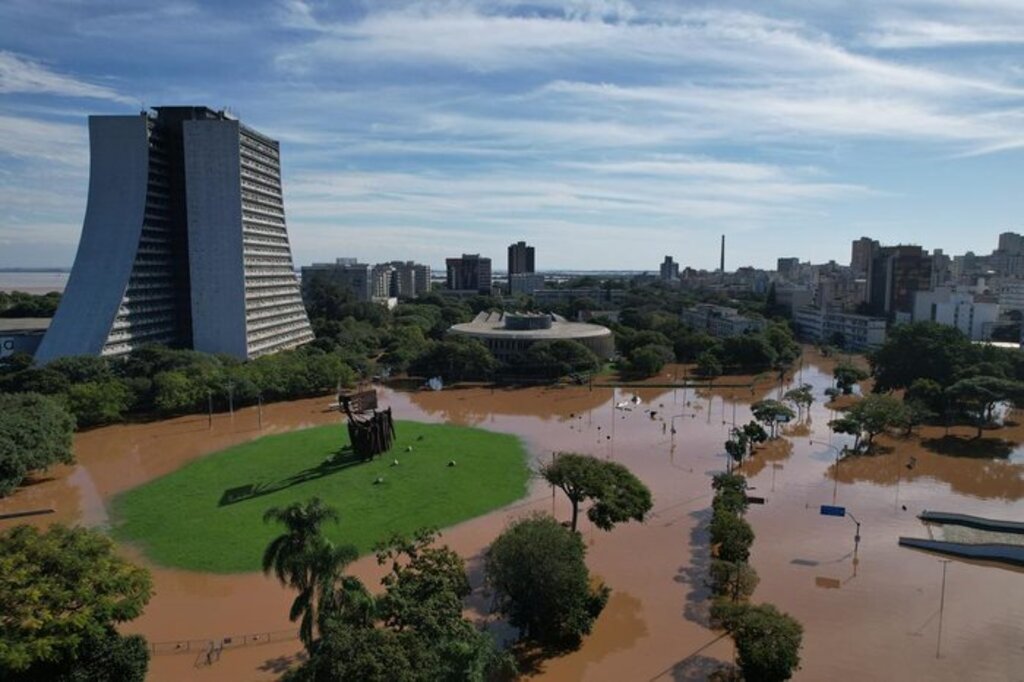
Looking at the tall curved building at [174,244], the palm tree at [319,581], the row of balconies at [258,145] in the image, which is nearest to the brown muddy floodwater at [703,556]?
the palm tree at [319,581]

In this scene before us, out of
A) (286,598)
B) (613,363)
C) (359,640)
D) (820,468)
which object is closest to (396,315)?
(613,363)

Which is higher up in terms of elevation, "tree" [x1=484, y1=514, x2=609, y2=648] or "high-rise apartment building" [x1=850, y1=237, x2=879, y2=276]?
"high-rise apartment building" [x1=850, y1=237, x2=879, y2=276]

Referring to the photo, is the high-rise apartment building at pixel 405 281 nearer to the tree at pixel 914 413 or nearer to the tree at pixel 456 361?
the tree at pixel 456 361

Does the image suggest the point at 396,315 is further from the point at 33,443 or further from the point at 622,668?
the point at 622,668

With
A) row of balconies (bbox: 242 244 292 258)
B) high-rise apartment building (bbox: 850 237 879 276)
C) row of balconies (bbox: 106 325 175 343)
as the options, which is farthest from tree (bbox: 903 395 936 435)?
high-rise apartment building (bbox: 850 237 879 276)

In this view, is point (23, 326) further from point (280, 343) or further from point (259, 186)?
point (259, 186)

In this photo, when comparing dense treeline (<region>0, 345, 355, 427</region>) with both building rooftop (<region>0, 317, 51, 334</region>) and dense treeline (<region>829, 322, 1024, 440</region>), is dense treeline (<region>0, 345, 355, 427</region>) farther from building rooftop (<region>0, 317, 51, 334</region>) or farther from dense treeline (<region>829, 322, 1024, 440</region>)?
dense treeline (<region>829, 322, 1024, 440</region>)

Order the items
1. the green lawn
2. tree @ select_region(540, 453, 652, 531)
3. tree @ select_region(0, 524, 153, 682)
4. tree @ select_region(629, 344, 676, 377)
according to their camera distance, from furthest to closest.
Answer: tree @ select_region(629, 344, 676, 377)
the green lawn
tree @ select_region(540, 453, 652, 531)
tree @ select_region(0, 524, 153, 682)
